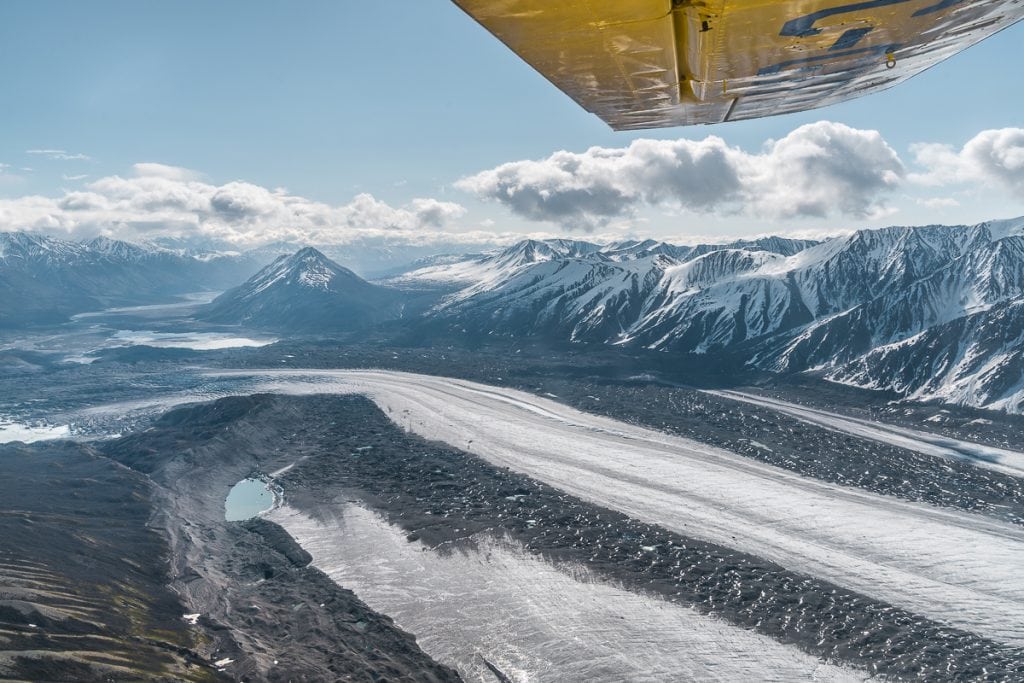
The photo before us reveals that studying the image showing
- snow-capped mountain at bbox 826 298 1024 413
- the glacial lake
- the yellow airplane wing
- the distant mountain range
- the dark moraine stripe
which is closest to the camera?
the yellow airplane wing

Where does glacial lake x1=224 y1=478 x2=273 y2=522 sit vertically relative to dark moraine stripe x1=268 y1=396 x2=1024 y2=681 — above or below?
below

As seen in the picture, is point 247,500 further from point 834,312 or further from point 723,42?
point 834,312

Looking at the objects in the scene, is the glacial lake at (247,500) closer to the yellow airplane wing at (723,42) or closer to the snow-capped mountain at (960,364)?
the yellow airplane wing at (723,42)

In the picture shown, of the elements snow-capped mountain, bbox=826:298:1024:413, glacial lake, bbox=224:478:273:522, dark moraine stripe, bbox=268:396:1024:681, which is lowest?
glacial lake, bbox=224:478:273:522

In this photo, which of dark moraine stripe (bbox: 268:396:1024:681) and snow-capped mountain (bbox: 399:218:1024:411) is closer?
dark moraine stripe (bbox: 268:396:1024:681)

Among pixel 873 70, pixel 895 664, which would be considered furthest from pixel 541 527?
pixel 873 70

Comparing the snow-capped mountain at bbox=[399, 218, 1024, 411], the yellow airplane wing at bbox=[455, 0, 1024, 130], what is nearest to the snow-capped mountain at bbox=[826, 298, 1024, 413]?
the snow-capped mountain at bbox=[399, 218, 1024, 411]

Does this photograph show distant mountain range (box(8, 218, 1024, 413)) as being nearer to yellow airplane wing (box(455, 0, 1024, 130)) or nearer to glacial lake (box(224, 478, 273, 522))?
glacial lake (box(224, 478, 273, 522))
